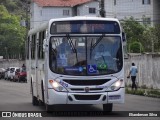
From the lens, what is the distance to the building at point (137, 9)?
65.3 m

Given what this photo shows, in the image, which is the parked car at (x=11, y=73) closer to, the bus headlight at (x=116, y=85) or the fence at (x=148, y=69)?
the fence at (x=148, y=69)

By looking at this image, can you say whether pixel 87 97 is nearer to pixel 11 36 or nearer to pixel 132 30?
pixel 132 30

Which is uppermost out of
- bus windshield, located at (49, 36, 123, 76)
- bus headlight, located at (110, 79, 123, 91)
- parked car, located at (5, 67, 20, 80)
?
bus windshield, located at (49, 36, 123, 76)

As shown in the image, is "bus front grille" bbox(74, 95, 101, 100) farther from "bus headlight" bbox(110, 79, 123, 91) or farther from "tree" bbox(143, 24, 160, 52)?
"tree" bbox(143, 24, 160, 52)

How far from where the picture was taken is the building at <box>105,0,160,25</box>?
214ft

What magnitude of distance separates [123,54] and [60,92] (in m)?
2.43

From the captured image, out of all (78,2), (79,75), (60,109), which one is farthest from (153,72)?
(78,2)

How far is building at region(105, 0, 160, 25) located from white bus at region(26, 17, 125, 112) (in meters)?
46.6

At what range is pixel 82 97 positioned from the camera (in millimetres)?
16750

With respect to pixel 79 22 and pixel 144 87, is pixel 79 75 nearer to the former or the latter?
pixel 79 22

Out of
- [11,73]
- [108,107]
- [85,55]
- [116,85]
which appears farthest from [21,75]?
[116,85]

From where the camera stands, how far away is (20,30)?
100 m

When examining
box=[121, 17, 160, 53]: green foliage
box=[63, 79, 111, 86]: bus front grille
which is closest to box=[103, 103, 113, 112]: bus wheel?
box=[63, 79, 111, 86]: bus front grille

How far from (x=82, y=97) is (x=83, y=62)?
3.66ft
